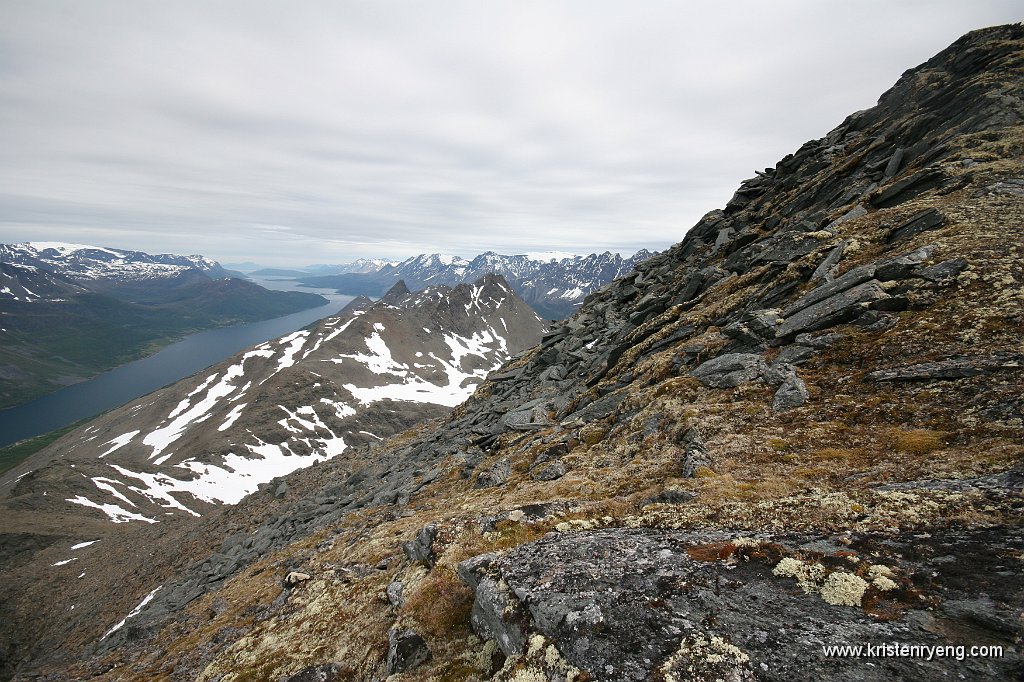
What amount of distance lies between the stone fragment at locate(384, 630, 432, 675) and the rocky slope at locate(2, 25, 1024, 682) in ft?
0.25

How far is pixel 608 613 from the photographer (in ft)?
28.3

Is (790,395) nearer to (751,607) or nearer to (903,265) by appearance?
(903,265)

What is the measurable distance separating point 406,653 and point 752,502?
10.1 metres

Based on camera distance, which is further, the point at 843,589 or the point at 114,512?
the point at 114,512

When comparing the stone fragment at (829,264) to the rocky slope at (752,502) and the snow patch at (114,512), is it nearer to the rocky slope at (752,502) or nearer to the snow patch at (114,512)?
the rocky slope at (752,502)

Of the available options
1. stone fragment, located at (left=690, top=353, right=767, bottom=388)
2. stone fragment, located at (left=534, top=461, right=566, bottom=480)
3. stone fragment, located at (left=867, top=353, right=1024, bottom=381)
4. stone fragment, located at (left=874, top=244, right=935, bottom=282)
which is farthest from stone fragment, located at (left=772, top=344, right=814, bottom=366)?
stone fragment, located at (left=534, top=461, right=566, bottom=480)

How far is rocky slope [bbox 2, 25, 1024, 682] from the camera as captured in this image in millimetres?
7457

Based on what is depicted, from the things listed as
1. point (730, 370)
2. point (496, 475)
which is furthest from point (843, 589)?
point (496, 475)

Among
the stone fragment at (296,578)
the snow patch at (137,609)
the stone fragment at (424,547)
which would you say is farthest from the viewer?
the snow patch at (137,609)

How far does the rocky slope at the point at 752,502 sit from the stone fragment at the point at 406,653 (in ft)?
0.25

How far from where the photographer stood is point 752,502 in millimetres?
11352

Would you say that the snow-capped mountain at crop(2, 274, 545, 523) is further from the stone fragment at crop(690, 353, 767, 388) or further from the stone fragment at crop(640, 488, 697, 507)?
the stone fragment at crop(640, 488, 697, 507)

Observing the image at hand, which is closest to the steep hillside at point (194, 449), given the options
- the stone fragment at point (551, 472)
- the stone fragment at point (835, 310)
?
the stone fragment at point (551, 472)

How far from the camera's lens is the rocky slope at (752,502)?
7.46m
